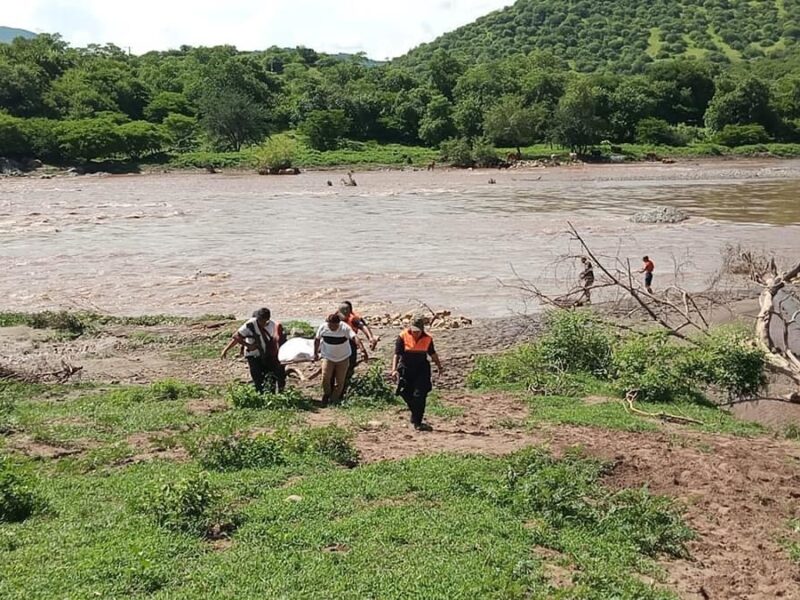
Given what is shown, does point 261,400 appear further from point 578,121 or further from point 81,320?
point 578,121

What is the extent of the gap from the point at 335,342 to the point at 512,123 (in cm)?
8746

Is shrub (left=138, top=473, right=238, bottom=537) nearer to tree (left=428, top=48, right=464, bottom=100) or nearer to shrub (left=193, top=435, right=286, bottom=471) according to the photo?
shrub (left=193, top=435, right=286, bottom=471)

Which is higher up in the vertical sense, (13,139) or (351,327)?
(13,139)

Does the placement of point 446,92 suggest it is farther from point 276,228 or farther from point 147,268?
point 147,268

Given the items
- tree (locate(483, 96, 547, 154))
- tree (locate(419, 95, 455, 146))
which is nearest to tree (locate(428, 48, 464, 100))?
tree (locate(419, 95, 455, 146))

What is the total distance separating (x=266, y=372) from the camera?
1302 centimetres

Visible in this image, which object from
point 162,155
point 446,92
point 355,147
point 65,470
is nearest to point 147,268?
point 65,470

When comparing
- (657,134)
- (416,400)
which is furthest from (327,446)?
(657,134)

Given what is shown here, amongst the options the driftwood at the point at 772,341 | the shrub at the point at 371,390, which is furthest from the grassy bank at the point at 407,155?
the shrub at the point at 371,390

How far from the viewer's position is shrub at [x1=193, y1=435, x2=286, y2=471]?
9602mm

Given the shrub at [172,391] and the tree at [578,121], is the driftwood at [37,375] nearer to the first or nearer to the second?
the shrub at [172,391]

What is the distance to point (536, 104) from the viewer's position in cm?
10531

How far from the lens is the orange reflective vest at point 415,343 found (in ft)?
37.6

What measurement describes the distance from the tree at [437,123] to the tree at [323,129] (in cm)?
1112
